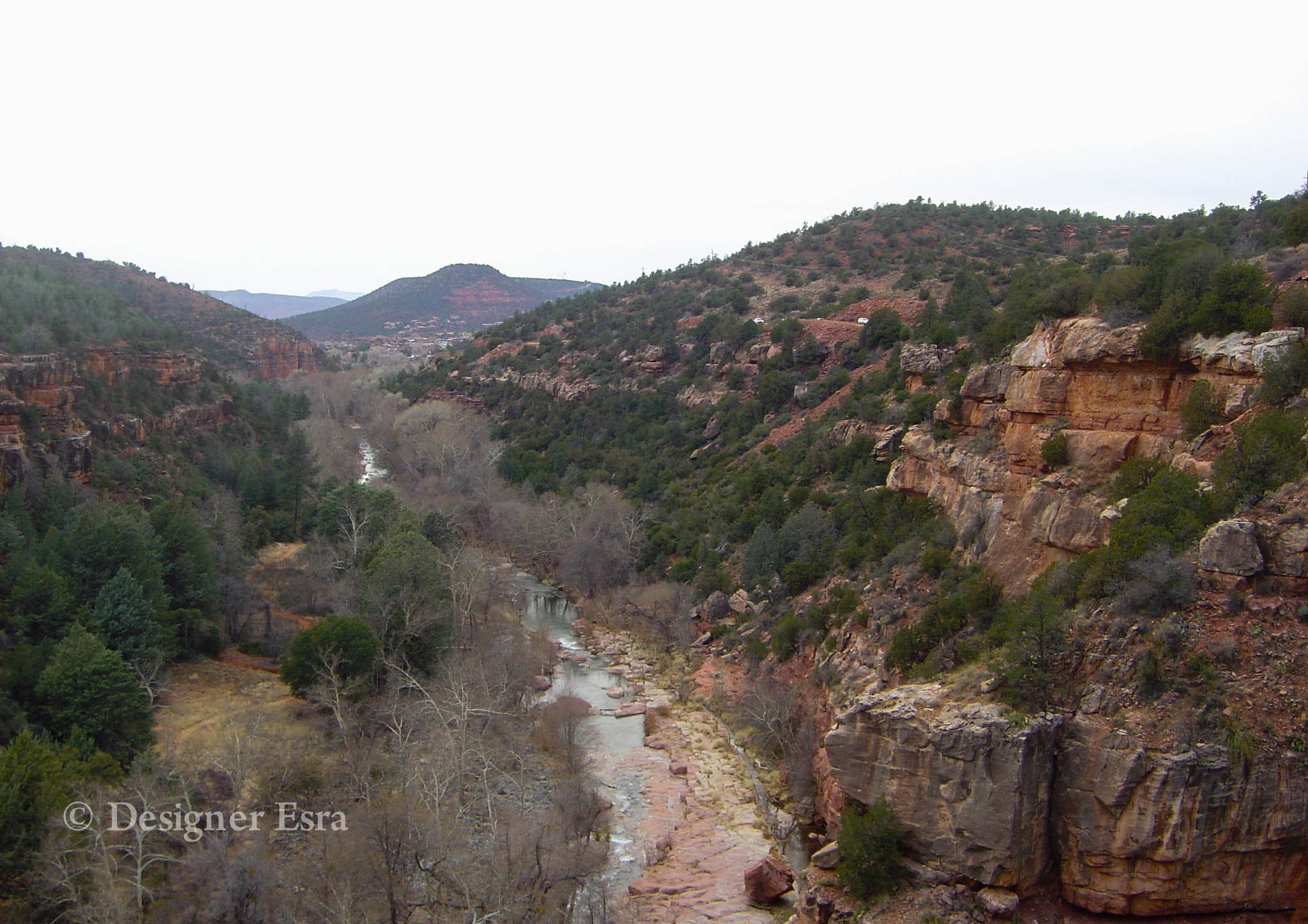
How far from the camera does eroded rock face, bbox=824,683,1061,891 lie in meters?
14.1

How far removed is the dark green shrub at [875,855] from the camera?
15195 mm

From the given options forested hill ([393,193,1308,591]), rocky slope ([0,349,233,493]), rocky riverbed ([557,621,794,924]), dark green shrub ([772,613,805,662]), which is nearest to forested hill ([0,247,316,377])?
rocky slope ([0,349,233,493])

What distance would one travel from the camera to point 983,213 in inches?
2276

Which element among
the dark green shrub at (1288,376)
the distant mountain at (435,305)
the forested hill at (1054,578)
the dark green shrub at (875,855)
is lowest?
the dark green shrub at (875,855)

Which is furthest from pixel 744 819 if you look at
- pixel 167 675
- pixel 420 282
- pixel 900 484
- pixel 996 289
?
pixel 420 282

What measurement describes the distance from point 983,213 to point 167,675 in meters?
53.6

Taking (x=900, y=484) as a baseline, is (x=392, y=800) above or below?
below

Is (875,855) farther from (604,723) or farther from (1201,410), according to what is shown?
(604,723)

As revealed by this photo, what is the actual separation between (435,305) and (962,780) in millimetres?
167284

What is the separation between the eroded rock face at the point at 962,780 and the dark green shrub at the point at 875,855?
0.83ft

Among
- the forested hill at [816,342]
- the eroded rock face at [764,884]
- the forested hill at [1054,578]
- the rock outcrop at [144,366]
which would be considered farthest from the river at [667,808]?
the rock outcrop at [144,366]

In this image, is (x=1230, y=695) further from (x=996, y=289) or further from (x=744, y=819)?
(x=996, y=289)

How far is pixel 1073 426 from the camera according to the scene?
1916 centimetres

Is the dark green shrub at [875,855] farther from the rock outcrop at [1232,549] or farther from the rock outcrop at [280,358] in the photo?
the rock outcrop at [280,358]
